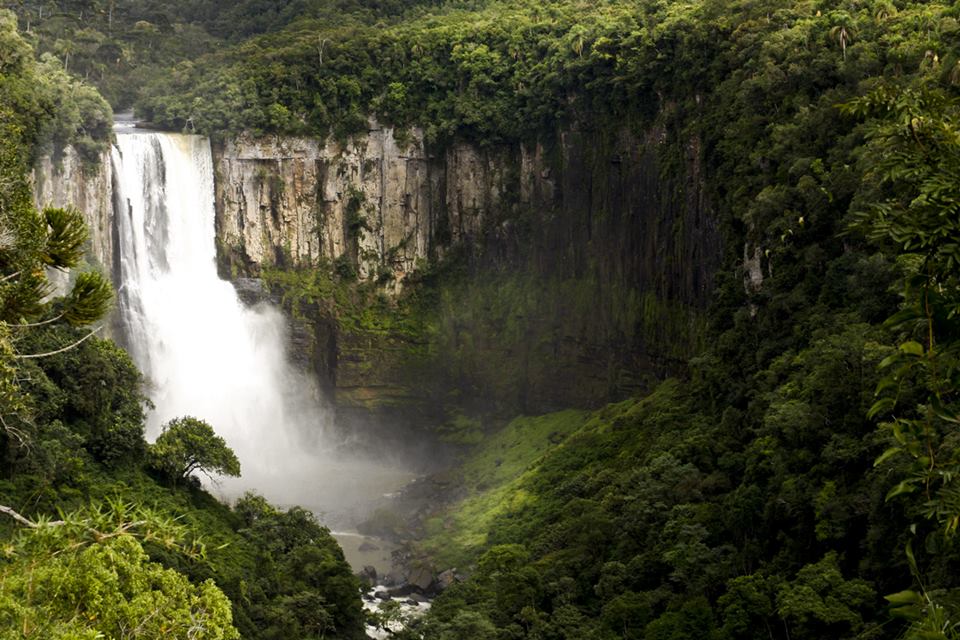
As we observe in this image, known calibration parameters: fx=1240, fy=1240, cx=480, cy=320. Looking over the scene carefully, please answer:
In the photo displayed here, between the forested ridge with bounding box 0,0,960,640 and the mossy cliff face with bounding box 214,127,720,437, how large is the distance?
1967mm

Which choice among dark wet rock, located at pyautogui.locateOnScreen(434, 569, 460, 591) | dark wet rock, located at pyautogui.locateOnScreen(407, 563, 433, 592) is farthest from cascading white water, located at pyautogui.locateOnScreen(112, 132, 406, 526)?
dark wet rock, located at pyautogui.locateOnScreen(434, 569, 460, 591)

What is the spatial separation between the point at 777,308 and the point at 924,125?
94.9 ft

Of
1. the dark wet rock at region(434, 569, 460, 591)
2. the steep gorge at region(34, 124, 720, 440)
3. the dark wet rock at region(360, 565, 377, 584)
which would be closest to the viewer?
the dark wet rock at region(434, 569, 460, 591)

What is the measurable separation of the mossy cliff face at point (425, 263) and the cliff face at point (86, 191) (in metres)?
7.43

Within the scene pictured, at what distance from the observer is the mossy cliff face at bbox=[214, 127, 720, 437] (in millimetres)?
63906

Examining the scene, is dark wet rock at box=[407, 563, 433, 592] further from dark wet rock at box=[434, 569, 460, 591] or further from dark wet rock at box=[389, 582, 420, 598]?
dark wet rock at box=[434, 569, 460, 591]

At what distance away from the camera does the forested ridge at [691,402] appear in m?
14.8

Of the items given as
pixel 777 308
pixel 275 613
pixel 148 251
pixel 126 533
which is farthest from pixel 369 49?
pixel 126 533

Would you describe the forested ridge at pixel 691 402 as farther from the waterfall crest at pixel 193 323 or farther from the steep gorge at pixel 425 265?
the waterfall crest at pixel 193 323

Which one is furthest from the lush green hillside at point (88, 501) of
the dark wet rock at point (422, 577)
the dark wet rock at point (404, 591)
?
the dark wet rock at point (422, 577)

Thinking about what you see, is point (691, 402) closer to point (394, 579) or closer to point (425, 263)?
point (394, 579)

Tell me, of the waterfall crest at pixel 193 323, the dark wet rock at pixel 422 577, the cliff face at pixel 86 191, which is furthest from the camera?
the waterfall crest at pixel 193 323

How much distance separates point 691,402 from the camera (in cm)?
4506

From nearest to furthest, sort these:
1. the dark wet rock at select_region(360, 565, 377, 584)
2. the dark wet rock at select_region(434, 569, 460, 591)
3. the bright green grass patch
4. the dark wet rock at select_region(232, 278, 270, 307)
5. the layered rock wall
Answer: the dark wet rock at select_region(434, 569, 460, 591) → the dark wet rock at select_region(360, 565, 377, 584) → the bright green grass patch → the layered rock wall → the dark wet rock at select_region(232, 278, 270, 307)
